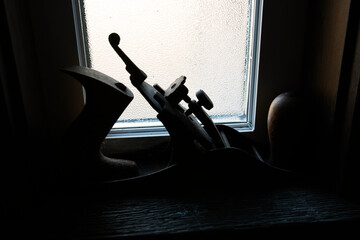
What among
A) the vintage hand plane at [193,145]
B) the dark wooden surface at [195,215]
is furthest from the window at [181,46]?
the dark wooden surface at [195,215]

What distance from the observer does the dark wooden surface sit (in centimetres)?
78

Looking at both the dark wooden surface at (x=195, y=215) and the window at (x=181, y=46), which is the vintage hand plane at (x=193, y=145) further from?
the window at (x=181, y=46)

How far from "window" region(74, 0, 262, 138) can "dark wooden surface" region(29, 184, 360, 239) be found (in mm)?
344

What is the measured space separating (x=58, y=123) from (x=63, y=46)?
0.28 meters

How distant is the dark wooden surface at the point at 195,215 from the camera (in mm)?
782

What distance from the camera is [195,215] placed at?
0.84 m

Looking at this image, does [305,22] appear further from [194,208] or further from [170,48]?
[194,208]

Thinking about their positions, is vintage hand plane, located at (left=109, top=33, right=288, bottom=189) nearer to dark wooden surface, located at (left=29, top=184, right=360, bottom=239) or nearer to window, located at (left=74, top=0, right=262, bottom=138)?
dark wooden surface, located at (left=29, top=184, right=360, bottom=239)

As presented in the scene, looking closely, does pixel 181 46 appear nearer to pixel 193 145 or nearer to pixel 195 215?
pixel 193 145

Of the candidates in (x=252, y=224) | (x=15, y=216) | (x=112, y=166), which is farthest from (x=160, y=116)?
(x=15, y=216)

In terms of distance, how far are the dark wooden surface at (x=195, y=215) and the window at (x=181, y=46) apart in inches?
13.5

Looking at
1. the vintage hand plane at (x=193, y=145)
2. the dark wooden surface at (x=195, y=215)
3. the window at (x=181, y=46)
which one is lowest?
the dark wooden surface at (x=195, y=215)

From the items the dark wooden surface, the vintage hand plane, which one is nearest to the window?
the vintage hand plane

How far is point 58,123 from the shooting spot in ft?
3.59
